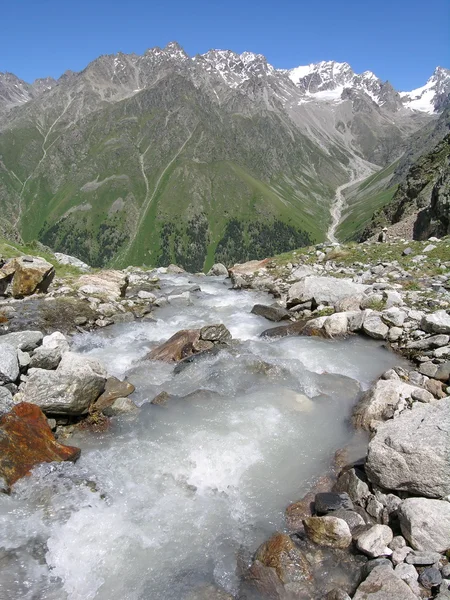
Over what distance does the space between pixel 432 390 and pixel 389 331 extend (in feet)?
18.8

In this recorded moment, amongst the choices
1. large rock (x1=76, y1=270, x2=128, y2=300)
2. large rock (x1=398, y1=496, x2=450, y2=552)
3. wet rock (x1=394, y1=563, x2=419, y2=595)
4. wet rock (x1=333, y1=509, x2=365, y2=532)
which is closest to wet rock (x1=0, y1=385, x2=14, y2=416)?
wet rock (x1=333, y1=509, x2=365, y2=532)

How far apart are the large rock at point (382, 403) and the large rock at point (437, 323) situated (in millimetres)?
5086

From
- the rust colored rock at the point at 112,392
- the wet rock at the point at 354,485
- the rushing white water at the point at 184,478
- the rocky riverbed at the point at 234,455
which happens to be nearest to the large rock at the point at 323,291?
the rocky riverbed at the point at 234,455

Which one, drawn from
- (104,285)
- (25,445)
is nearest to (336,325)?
(25,445)

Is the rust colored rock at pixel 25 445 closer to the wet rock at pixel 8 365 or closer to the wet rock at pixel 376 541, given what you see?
the wet rock at pixel 8 365

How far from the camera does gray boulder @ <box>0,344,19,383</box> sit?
12.8 meters

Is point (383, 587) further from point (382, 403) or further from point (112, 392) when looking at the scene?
point (112, 392)

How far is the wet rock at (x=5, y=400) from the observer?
11.7 m

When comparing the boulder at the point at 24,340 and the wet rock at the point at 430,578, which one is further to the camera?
the boulder at the point at 24,340

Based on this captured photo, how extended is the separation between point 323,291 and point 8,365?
17.2 metres

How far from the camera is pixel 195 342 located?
62.6 ft

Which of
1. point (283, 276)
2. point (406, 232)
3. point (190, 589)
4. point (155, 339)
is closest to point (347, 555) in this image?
point (190, 589)

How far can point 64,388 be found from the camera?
506 inches

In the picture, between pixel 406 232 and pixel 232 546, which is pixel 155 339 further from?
pixel 406 232
